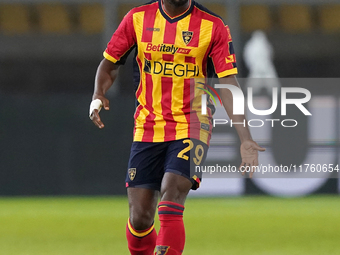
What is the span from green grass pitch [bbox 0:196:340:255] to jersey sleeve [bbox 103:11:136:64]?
5.88 ft

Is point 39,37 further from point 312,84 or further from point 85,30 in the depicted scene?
point 312,84

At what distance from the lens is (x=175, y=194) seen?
12.4ft

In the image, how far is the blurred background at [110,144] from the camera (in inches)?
255

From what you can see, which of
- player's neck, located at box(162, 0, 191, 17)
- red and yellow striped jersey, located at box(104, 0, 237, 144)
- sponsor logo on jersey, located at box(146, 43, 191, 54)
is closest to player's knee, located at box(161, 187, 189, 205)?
red and yellow striped jersey, located at box(104, 0, 237, 144)

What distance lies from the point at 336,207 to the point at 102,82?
5.37m

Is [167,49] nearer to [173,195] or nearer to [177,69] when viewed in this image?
[177,69]

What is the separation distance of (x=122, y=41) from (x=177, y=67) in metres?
0.42

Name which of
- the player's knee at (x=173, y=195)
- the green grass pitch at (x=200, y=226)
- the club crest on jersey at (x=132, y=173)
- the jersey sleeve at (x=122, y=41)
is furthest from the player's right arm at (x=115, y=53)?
the green grass pitch at (x=200, y=226)

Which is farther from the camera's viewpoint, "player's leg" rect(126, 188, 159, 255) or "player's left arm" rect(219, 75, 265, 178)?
"player's leg" rect(126, 188, 159, 255)

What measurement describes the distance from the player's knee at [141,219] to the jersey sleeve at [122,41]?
0.97 meters

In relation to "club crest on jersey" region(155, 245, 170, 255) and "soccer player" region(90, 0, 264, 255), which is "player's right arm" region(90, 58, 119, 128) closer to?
"soccer player" region(90, 0, 264, 255)

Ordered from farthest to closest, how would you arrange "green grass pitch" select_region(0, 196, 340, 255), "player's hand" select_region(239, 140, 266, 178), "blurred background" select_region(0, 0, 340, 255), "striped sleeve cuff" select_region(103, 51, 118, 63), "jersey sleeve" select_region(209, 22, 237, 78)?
1. "blurred background" select_region(0, 0, 340, 255)
2. "green grass pitch" select_region(0, 196, 340, 255)
3. "striped sleeve cuff" select_region(103, 51, 118, 63)
4. "jersey sleeve" select_region(209, 22, 237, 78)
5. "player's hand" select_region(239, 140, 266, 178)

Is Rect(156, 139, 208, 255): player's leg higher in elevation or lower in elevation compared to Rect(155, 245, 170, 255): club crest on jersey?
higher

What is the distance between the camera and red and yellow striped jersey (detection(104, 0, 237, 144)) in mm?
4008
